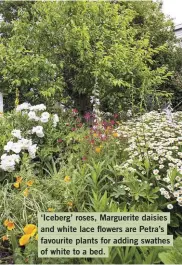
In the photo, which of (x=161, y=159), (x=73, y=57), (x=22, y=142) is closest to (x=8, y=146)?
(x=22, y=142)

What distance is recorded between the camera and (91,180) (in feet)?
8.09

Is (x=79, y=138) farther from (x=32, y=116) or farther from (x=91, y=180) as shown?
(x=91, y=180)

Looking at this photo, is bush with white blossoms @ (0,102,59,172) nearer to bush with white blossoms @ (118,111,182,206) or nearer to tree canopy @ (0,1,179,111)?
tree canopy @ (0,1,179,111)

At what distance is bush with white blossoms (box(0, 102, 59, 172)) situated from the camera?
282cm

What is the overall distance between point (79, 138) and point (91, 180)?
1046mm

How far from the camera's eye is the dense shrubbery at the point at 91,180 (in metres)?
1.94

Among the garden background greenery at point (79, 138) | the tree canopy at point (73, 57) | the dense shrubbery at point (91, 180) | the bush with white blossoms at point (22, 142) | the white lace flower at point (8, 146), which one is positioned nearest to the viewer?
the dense shrubbery at point (91, 180)

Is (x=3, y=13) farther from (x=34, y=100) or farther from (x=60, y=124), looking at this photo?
(x=60, y=124)

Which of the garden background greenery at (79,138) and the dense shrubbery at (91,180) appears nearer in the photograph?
the dense shrubbery at (91,180)

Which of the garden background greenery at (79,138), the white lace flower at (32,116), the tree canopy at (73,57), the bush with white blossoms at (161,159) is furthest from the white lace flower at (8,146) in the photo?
the tree canopy at (73,57)

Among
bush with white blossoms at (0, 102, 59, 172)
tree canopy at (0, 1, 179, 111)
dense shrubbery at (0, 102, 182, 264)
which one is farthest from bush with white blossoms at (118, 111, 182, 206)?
tree canopy at (0, 1, 179, 111)

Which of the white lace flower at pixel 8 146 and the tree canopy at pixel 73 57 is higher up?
the tree canopy at pixel 73 57

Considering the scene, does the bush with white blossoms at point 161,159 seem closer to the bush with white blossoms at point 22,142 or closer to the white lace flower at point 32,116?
the bush with white blossoms at point 22,142

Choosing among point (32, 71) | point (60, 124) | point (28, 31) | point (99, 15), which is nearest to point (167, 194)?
point (60, 124)
